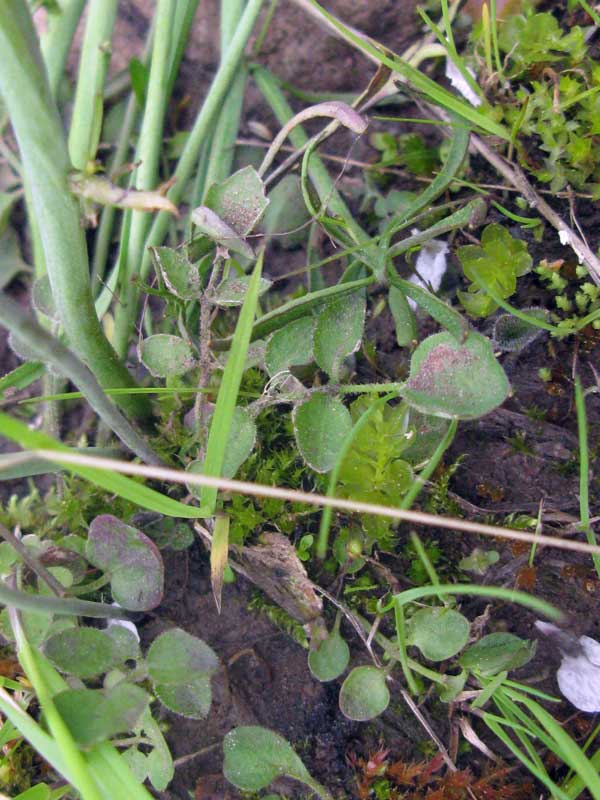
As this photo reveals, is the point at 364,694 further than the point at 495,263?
No

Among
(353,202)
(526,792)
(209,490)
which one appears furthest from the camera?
(353,202)

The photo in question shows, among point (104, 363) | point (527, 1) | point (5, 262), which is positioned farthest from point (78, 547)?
point (527, 1)

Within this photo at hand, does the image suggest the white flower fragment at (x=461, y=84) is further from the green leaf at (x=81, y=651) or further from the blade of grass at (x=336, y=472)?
the green leaf at (x=81, y=651)

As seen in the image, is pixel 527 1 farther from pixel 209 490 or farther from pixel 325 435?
pixel 209 490

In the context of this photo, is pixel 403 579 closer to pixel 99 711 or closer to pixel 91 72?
pixel 99 711

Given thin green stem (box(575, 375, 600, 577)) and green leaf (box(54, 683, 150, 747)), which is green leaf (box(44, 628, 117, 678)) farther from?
thin green stem (box(575, 375, 600, 577))

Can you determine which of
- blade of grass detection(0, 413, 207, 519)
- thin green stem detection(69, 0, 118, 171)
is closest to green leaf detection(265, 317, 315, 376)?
blade of grass detection(0, 413, 207, 519)

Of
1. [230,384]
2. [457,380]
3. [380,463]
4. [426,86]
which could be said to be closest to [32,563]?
[230,384]
